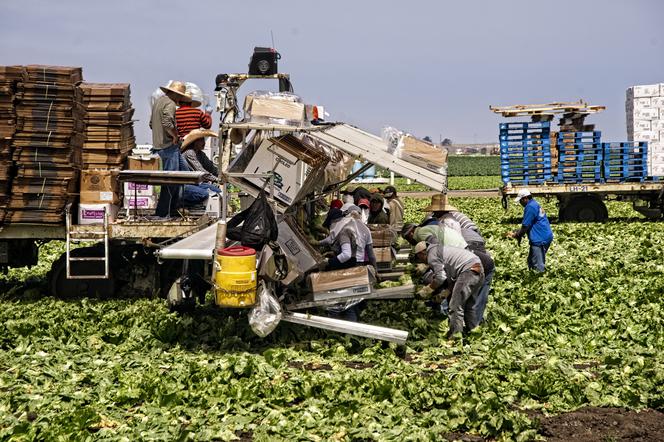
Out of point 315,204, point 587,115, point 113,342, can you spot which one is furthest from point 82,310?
point 587,115

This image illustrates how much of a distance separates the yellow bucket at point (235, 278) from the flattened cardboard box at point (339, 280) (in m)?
1.18

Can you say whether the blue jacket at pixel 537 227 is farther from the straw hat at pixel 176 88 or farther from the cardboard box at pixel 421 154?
the straw hat at pixel 176 88

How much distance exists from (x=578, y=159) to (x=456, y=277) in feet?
52.9

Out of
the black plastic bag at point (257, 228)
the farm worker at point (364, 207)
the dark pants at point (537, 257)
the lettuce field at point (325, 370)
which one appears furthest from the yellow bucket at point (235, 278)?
the dark pants at point (537, 257)

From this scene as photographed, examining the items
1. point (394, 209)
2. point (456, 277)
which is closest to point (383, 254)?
point (456, 277)

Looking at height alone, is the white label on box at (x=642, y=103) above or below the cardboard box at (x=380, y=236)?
above

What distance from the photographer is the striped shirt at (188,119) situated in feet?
44.3

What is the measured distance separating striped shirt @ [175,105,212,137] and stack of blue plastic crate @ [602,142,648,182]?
51.2ft

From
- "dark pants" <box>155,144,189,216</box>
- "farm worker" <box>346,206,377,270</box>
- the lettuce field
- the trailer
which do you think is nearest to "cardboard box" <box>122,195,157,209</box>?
"dark pants" <box>155,144,189,216</box>

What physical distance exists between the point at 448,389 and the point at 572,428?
1217 millimetres

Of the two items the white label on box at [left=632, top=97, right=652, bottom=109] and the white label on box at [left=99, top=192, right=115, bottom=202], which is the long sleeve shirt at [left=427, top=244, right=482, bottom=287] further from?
the white label on box at [left=632, top=97, right=652, bottom=109]

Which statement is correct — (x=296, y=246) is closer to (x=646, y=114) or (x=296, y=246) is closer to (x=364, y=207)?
(x=364, y=207)

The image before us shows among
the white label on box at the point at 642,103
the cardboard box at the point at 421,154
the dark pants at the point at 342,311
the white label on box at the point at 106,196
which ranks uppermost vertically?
the white label on box at the point at 642,103

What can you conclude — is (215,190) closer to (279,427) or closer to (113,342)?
(113,342)
